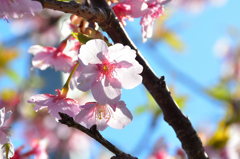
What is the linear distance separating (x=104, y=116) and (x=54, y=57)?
37 centimetres

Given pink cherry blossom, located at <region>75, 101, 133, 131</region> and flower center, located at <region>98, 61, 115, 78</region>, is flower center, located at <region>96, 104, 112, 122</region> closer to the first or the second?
pink cherry blossom, located at <region>75, 101, 133, 131</region>

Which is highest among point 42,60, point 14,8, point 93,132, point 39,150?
point 14,8

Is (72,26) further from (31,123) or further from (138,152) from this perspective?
(31,123)

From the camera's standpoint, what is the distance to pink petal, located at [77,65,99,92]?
0.77 meters

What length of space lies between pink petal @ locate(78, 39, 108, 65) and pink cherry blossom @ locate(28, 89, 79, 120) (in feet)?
0.50

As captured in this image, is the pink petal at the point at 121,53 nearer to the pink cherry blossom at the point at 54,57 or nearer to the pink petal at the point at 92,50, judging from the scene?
the pink petal at the point at 92,50

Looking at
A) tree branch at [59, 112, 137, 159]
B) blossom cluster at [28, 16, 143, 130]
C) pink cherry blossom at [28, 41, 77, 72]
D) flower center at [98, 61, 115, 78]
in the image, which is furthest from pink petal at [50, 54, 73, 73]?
tree branch at [59, 112, 137, 159]

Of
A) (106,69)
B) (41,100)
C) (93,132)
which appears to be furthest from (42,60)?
(93,132)

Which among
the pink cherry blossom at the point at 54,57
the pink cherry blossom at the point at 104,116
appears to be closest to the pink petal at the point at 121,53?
the pink cherry blossom at the point at 104,116

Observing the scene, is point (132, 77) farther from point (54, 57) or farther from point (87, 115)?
point (54, 57)

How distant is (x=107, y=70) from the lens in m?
0.82

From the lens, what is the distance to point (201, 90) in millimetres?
2193

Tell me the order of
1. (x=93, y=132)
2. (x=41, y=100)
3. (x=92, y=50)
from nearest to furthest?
1. (x=93, y=132)
2. (x=92, y=50)
3. (x=41, y=100)

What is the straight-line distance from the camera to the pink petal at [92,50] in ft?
2.43
